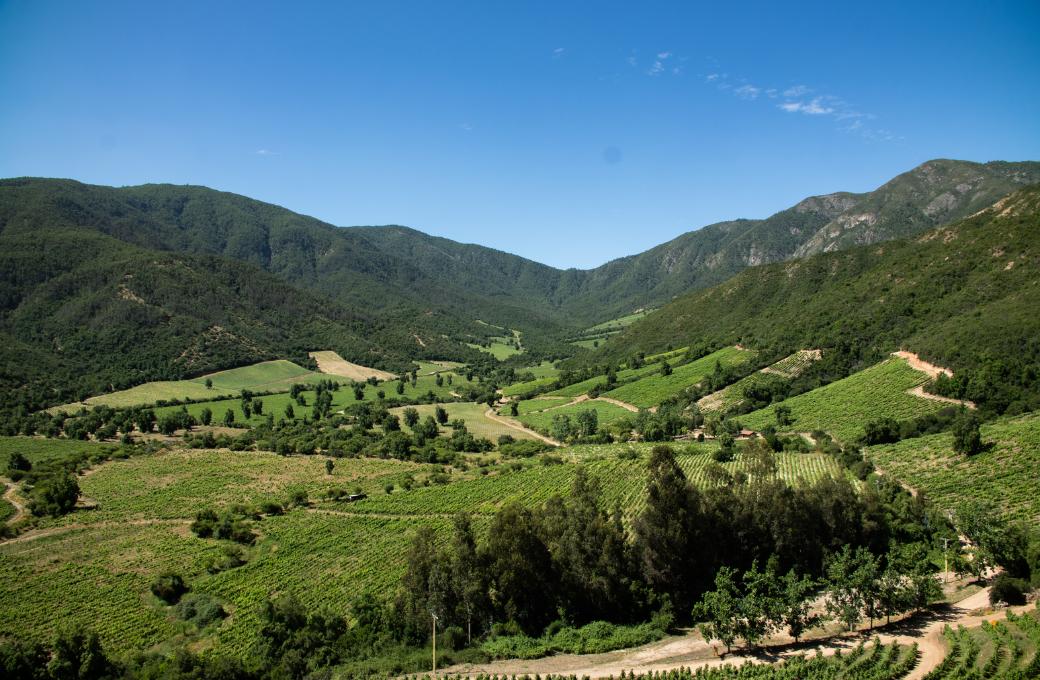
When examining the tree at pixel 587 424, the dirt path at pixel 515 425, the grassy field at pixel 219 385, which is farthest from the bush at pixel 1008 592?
the grassy field at pixel 219 385

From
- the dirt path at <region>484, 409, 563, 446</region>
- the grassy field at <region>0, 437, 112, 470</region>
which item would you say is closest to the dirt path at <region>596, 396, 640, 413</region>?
the dirt path at <region>484, 409, 563, 446</region>

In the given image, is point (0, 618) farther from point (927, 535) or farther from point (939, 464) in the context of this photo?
point (939, 464)

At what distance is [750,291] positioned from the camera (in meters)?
169

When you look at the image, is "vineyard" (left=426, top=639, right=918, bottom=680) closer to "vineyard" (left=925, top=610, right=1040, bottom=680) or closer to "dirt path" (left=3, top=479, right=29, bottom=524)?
"vineyard" (left=925, top=610, right=1040, bottom=680)

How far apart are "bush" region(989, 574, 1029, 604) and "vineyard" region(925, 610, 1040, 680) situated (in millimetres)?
2583

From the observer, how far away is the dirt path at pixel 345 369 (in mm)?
181337

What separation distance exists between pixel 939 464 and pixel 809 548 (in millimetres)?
23911

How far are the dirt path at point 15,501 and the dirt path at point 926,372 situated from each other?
104 metres

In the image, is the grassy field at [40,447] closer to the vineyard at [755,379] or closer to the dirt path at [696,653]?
the dirt path at [696,653]

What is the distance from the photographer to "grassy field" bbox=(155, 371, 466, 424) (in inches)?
4993

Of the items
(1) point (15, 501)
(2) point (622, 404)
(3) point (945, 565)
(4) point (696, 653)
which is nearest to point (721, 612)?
(4) point (696, 653)

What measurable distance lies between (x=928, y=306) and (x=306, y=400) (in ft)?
414

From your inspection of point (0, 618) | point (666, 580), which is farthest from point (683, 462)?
point (0, 618)

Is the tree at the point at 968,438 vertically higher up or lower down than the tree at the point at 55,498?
higher up
